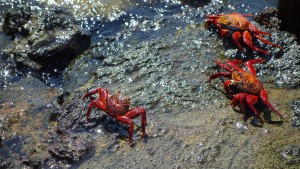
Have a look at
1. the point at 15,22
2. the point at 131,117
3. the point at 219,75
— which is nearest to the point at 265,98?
the point at 219,75

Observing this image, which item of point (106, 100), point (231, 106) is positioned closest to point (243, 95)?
point (231, 106)

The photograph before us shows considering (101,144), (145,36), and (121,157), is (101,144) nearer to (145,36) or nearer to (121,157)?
(121,157)

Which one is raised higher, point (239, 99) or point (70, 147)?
point (239, 99)

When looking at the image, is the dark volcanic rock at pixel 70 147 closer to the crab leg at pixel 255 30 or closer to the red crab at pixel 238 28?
the red crab at pixel 238 28

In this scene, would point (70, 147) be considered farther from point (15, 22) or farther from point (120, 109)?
point (15, 22)

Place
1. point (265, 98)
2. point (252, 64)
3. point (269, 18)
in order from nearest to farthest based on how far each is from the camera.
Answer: point (265, 98)
point (252, 64)
point (269, 18)
